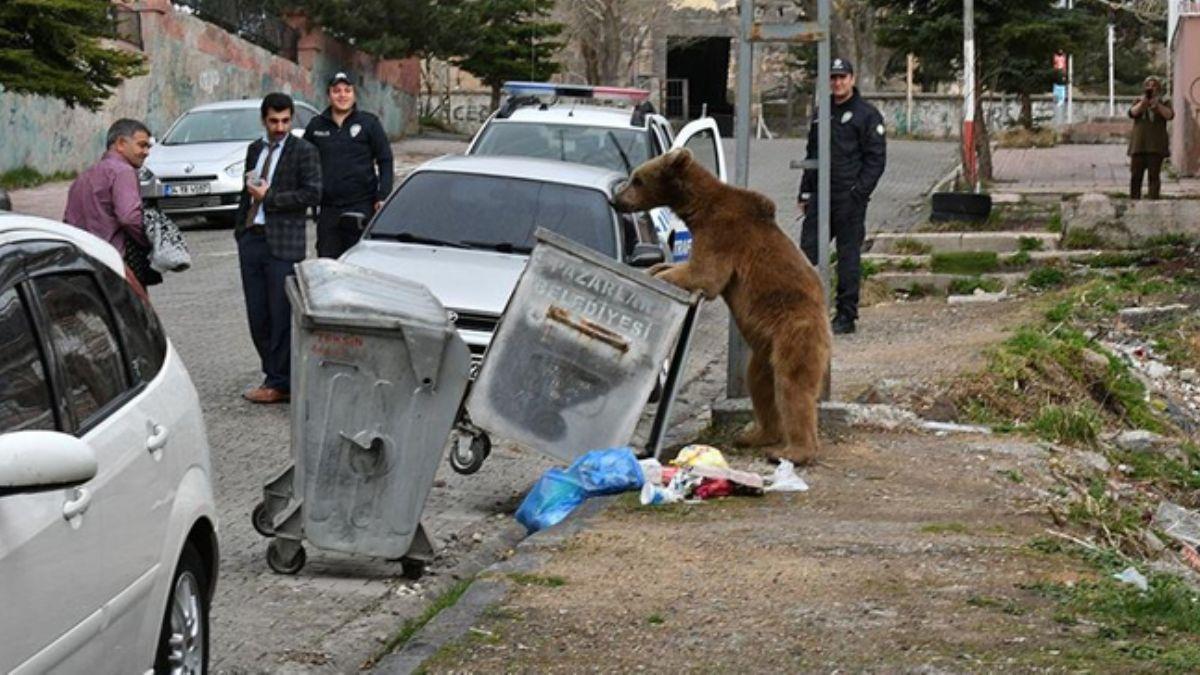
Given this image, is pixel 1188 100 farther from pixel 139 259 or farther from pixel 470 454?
pixel 470 454

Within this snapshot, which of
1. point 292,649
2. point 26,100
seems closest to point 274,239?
point 292,649

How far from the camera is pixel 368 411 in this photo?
8391 mm

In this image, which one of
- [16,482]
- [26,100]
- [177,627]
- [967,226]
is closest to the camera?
[16,482]

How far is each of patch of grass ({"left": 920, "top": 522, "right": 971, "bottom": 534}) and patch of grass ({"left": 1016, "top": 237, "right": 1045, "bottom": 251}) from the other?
1308 cm

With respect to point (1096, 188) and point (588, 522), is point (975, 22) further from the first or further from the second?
point (588, 522)

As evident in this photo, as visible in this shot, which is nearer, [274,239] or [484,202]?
[274,239]

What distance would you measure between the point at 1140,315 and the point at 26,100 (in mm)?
18715

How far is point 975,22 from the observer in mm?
31922

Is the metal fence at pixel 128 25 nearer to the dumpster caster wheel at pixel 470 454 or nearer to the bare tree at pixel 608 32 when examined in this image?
the bare tree at pixel 608 32

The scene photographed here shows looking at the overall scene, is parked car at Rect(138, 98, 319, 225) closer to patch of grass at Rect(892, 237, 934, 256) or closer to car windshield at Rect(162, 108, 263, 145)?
car windshield at Rect(162, 108, 263, 145)

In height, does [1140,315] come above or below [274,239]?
below

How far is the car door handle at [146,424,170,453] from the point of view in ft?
19.9

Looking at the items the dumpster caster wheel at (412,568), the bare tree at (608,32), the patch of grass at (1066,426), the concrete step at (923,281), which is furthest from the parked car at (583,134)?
the bare tree at (608,32)

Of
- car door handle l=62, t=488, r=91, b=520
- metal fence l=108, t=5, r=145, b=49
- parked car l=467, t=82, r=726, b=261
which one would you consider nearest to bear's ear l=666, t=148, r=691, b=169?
car door handle l=62, t=488, r=91, b=520
